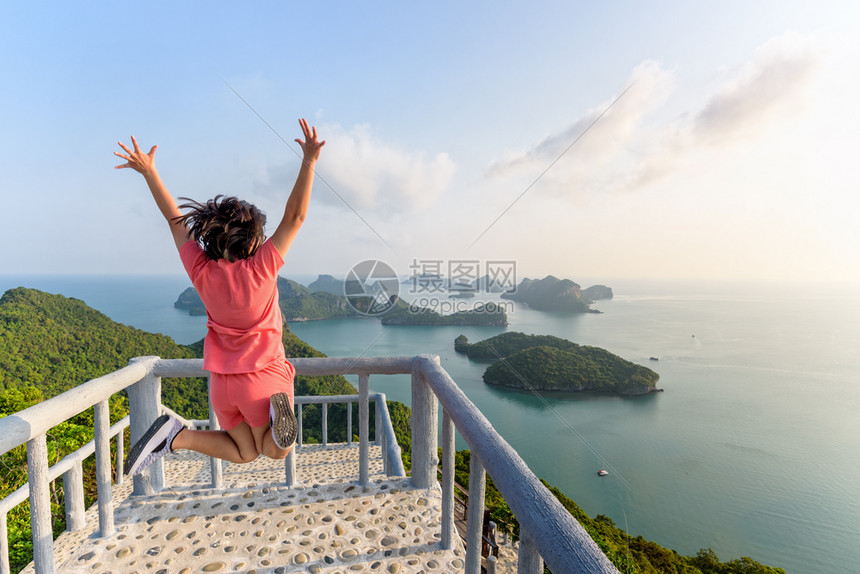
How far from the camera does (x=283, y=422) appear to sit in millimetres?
1396

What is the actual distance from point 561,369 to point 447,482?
178 feet

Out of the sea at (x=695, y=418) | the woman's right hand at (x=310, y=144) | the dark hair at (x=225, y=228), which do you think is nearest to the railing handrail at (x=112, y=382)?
the dark hair at (x=225, y=228)

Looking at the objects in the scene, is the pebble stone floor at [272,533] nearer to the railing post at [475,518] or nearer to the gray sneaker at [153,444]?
the railing post at [475,518]

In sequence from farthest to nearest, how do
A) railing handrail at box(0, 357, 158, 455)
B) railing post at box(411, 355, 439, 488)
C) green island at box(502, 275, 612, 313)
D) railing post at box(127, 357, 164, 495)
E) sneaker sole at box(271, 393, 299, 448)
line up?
green island at box(502, 275, 612, 313), railing post at box(411, 355, 439, 488), railing post at box(127, 357, 164, 495), sneaker sole at box(271, 393, 299, 448), railing handrail at box(0, 357, 158, 455)

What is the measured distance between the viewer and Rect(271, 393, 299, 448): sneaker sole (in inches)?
54.3

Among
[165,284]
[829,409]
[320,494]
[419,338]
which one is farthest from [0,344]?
[165,284]

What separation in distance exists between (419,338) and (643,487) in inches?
1509

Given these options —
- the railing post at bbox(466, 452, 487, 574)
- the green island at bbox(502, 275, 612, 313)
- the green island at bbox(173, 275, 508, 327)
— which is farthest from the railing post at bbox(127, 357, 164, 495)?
the green island at bbox(502, 275, 612, 313)

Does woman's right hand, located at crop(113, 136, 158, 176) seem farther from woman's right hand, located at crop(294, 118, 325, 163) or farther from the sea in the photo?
the sea

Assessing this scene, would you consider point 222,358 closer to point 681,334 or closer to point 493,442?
point 493,442

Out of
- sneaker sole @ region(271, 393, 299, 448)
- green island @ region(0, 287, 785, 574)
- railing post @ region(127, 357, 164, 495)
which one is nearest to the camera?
sneaker sole @ region(271, 393, 299, 448)

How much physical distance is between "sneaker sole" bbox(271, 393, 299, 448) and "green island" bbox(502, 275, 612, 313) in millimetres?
63954

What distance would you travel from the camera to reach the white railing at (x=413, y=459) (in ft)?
2.83

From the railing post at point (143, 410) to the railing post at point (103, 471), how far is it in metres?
0.17
